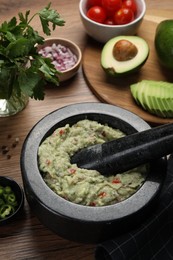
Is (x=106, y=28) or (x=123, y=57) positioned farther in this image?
(x=106, y=28)

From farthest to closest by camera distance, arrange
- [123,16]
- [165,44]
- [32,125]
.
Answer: [123,16] < [165,44] < [32,125]

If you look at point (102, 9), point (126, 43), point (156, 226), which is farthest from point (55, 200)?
point (102, 9)

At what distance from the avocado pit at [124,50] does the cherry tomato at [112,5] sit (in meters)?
0.19

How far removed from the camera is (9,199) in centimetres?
116

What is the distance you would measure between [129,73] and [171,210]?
52 cm

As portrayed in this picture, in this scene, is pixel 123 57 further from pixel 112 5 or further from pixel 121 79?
pixel 112 5

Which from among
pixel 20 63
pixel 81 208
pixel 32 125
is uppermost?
pixel 20 63

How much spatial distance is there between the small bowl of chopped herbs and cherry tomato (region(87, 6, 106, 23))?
711mm

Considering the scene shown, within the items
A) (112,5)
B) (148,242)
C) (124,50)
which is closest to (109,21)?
(112,5)


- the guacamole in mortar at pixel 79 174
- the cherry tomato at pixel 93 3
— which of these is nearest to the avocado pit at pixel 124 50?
the cherry tomato at pixel 93 3

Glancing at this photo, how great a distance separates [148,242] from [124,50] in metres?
0.64

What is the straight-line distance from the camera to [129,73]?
1507 millimetres

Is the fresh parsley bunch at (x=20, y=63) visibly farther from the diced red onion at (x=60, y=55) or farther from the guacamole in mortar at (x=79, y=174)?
the diced red onion at (x=60, y=55)

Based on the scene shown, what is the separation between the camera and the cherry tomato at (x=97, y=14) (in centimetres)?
162
